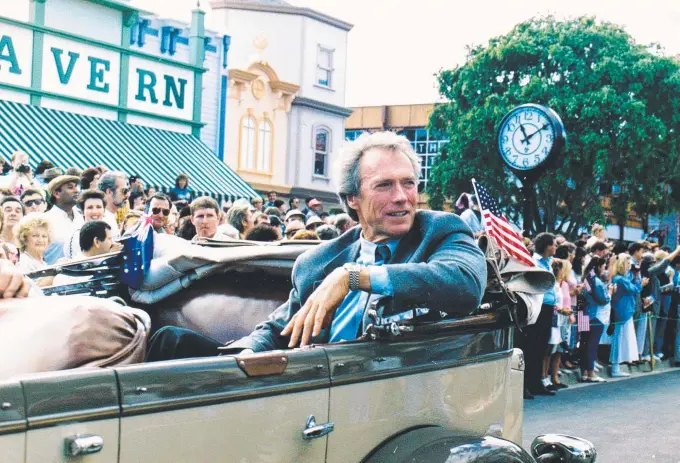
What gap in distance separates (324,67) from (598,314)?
22.6m

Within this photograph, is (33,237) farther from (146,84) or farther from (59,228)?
(146,84)

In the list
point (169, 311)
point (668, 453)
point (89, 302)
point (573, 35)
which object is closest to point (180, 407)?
point (89, 302)

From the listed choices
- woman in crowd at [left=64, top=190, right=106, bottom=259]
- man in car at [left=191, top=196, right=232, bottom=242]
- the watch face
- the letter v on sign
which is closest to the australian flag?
woman in crowd at [left=64, top=190, right=106, bottom=259]

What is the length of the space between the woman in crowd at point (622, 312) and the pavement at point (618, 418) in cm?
73

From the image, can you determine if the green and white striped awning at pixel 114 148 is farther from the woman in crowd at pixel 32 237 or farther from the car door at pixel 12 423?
the car door at pixel 12 423

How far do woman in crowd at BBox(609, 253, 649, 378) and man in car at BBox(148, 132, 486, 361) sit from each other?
410 inches

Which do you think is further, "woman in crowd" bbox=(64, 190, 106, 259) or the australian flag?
"woman in crowd" bbox=(64, 190, 106, 259)

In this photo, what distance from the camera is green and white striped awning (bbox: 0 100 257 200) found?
1806 cm

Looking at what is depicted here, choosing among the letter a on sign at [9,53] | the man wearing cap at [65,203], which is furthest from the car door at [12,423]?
the letter a on sign at [9,53]

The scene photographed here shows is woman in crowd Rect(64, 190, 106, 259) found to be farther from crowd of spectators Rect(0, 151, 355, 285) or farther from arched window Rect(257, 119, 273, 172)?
arched window Rect(257, 119, 273, 172)

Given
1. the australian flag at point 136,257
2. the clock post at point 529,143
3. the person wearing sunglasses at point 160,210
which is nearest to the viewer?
the australian flag at point 136,257

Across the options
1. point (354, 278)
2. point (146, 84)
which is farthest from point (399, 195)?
point (146, 84)

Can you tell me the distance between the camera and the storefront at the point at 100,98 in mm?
18938

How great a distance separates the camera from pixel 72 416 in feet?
6.81
